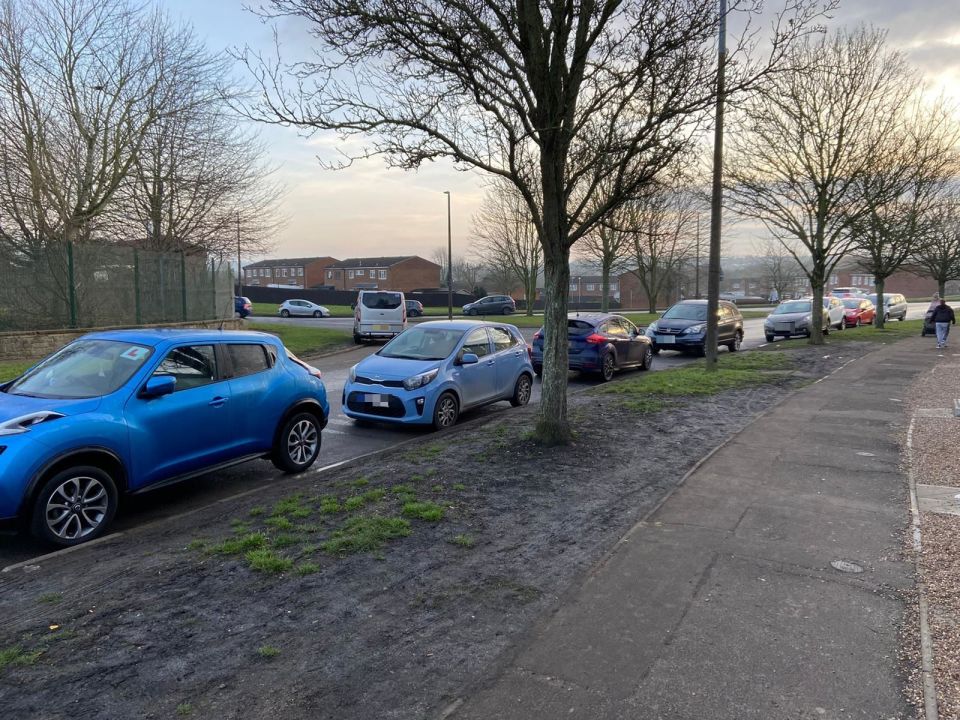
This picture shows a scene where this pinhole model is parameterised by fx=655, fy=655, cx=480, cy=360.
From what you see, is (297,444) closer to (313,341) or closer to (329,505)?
(329,505)

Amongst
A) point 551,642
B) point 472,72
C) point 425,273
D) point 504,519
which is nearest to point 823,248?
point 472,72

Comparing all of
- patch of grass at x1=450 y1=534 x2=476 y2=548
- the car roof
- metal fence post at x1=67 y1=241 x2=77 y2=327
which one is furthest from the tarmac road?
metal fence post at x1=67 y1=241 x2=77 y2=327

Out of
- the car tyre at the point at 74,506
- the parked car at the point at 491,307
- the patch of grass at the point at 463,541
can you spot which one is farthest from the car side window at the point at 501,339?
the parked car at the point at 491,307

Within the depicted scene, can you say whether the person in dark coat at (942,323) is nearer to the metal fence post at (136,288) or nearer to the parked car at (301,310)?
the metal fence post at (136,288)

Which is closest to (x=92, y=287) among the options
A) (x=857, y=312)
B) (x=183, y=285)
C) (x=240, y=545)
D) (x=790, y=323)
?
(x=183, y=285)

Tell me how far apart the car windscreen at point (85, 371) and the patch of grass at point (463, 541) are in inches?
124

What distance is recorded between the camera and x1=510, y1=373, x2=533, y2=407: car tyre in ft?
37.3

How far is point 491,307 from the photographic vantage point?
165 feet

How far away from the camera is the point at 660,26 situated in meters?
7.19

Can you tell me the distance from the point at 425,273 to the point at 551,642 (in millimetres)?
93963

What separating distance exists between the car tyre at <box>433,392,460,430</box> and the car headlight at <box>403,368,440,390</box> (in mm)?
317

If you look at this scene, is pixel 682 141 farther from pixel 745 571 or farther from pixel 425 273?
pixel 425 273

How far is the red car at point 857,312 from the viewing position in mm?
32438

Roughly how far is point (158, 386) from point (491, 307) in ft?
148
